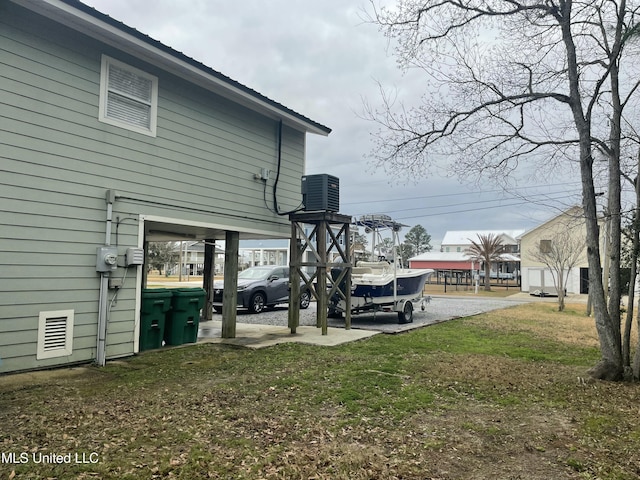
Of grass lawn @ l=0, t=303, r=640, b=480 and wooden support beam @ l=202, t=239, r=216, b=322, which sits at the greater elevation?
wooden support beam @ l=202, t=239, r=216, b=322

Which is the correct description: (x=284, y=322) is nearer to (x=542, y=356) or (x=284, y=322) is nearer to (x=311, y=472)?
(x=542, y=356)

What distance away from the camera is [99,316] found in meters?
5.86

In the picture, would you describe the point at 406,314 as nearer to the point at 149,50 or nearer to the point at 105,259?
the point at 105,259

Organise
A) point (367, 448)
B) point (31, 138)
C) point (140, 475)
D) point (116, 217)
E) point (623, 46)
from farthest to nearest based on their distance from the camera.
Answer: point (116, 217), point (623, 46), point (31, 138), point (367, 448), point (140, 475)

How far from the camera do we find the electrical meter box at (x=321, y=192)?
8.92m

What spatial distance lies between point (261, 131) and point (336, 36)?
8.74 ft

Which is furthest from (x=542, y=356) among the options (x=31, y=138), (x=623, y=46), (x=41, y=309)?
(x=31, y=138)

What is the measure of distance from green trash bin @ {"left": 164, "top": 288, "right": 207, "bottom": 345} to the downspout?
5.03ft

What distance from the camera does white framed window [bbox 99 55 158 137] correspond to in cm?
602

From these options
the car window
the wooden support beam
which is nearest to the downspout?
the wooden support beam

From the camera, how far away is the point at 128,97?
A: 250 inches

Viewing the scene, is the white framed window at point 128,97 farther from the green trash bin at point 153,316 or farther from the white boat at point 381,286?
the white boat at point 381,286

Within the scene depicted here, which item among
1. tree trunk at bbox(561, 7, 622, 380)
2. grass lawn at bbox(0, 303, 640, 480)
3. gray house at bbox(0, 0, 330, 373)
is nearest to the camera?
grass lawn at bbox(0, 303, 640, 480)

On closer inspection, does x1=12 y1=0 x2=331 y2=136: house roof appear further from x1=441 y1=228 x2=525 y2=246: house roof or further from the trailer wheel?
x1=441 y1=228 x2=525 y2=246: house roof
